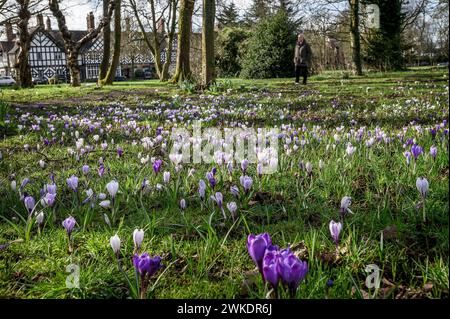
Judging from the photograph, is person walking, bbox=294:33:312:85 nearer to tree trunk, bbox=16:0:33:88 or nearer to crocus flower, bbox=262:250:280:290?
tree trunk, bbox=16:0:33:88

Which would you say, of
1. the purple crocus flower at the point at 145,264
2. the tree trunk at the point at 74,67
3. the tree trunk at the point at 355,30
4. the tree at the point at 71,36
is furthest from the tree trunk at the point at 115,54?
the purple crocus flower at the point at 145,264

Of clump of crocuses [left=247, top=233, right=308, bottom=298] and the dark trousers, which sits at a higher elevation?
the dark trousers

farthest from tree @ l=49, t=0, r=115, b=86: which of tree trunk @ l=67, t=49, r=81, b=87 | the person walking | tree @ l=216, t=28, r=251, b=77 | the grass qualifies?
the grass

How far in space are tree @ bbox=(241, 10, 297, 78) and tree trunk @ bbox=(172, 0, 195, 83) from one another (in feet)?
23.2

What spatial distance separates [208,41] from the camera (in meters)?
12.9

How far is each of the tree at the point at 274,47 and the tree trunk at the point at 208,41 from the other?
10.2 metres

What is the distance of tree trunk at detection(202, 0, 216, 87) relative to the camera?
12.6 meters

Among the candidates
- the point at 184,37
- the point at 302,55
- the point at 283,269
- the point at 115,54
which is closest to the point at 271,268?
the point at 283,269

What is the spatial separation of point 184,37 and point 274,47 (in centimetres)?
800

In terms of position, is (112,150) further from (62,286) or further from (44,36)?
(44,36)

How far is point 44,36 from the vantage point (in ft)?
184

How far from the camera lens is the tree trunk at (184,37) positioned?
1524 centimetres

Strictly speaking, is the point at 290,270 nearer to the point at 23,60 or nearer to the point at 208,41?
the point at 208,41

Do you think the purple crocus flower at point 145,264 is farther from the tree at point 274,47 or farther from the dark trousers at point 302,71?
the tree at point 274,47
